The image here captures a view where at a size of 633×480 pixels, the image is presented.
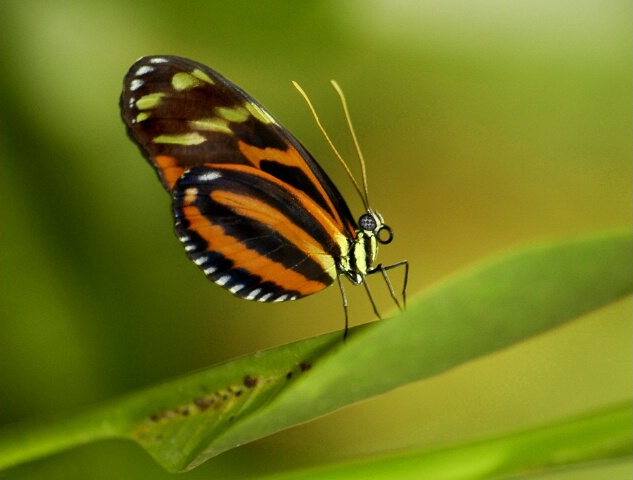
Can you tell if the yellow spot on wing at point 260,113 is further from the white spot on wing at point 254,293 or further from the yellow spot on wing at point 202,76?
the white spot on wing at point 254,293

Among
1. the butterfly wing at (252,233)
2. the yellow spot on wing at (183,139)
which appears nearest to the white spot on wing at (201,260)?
the butterfly wing at (252,233)

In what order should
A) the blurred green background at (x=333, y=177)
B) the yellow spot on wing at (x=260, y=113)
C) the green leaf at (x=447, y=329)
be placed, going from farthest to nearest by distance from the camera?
1. the blurred green background at (x=333, y=177)
2. the yellow spot on wing at (x=260, y=113)
3. the green leaf at (x=447, y=329)

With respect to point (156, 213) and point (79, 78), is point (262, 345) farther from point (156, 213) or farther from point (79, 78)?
point (79, 78)

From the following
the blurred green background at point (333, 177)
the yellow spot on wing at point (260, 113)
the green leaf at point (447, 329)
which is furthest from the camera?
the blurred green background at point (333, 177)

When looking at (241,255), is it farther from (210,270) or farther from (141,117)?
(141,117)

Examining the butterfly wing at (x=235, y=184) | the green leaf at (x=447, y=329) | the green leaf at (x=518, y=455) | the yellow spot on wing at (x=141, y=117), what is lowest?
the green leaf at (x=518, y=455)

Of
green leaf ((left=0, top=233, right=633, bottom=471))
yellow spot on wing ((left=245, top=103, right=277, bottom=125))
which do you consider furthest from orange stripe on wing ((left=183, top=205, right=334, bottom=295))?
green leaf ((left=0, top=233, right=633, bottom=471))

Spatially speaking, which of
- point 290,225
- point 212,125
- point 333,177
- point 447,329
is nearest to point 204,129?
point 212,125
